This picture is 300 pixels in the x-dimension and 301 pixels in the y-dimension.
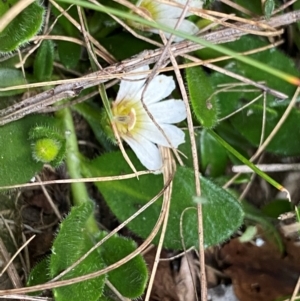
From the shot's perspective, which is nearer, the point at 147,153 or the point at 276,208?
the point at 147,153

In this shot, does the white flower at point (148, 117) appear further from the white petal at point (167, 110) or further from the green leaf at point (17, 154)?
the green leaf at point (17, 154)

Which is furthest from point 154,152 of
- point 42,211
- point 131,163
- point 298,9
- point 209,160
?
point 298,9

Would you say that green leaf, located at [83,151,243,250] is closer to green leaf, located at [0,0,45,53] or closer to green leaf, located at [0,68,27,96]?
green leaf, located at [0,68,27,96]

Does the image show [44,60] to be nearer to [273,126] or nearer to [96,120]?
[96,120]

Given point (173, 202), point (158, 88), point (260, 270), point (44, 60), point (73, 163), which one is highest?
point (44, 60)

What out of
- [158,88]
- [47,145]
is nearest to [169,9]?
[158,88]

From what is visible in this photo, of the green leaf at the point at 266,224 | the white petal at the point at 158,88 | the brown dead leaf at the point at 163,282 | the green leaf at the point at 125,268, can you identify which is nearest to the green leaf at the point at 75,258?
the green leaf at the point at 125,268
